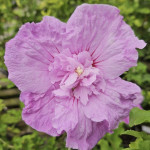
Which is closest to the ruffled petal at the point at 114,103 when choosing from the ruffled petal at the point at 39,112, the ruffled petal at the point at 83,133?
the ruffled petal at the point at 83,133

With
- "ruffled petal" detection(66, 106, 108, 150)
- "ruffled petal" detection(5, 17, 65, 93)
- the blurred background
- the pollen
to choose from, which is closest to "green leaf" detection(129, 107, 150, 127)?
the blurred background

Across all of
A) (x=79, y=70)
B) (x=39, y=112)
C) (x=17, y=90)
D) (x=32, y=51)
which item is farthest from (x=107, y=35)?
(x=17, y=90)

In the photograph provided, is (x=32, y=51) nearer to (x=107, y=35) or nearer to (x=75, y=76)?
(x=75, y=76)

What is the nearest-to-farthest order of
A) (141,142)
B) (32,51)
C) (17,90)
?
(141,142)
(32,51)
(17,90)

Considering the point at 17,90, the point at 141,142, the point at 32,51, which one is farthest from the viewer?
the point at 17,90

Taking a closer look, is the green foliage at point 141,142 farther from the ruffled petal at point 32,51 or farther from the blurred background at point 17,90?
the ruffled petal at point 32,51

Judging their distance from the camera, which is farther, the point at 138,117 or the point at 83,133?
the point at 83,133

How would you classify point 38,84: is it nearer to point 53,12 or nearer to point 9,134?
point 53,12
